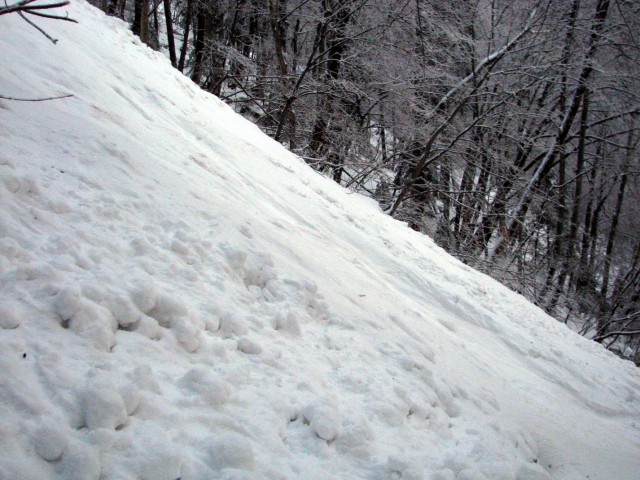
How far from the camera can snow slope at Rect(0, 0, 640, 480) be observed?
5.18 ft

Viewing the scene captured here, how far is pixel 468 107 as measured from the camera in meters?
12.1

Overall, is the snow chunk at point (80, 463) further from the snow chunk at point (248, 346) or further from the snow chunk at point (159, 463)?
the snow chunk at point (248, 346)

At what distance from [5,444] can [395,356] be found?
2.09 metres

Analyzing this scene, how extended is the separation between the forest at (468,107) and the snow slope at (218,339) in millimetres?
6376

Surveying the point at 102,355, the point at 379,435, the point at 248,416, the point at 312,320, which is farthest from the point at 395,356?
the point at 102,355

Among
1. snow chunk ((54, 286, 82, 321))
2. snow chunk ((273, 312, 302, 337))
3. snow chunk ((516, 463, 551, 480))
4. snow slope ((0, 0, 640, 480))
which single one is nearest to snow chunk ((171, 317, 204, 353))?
snow slope ((0, 0, 640, 480))

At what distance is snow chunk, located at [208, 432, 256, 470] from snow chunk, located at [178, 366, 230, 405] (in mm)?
202

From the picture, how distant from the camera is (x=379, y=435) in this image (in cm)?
211

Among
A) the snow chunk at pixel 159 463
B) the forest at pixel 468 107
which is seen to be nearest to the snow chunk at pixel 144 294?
the snow chunk at pixel 159 463

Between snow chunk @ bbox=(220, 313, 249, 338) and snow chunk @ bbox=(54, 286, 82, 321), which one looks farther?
snow chunk @ bbox=(220, 313, 249, 338)

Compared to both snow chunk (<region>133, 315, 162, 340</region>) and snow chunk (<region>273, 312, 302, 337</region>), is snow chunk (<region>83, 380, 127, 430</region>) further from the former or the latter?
snow chunk (<region>273, 312, 302, 337</region>)

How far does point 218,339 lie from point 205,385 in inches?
14.7

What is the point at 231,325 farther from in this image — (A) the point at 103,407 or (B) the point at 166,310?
(A) the point at 103,407

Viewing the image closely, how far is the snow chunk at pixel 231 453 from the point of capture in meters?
1.58
